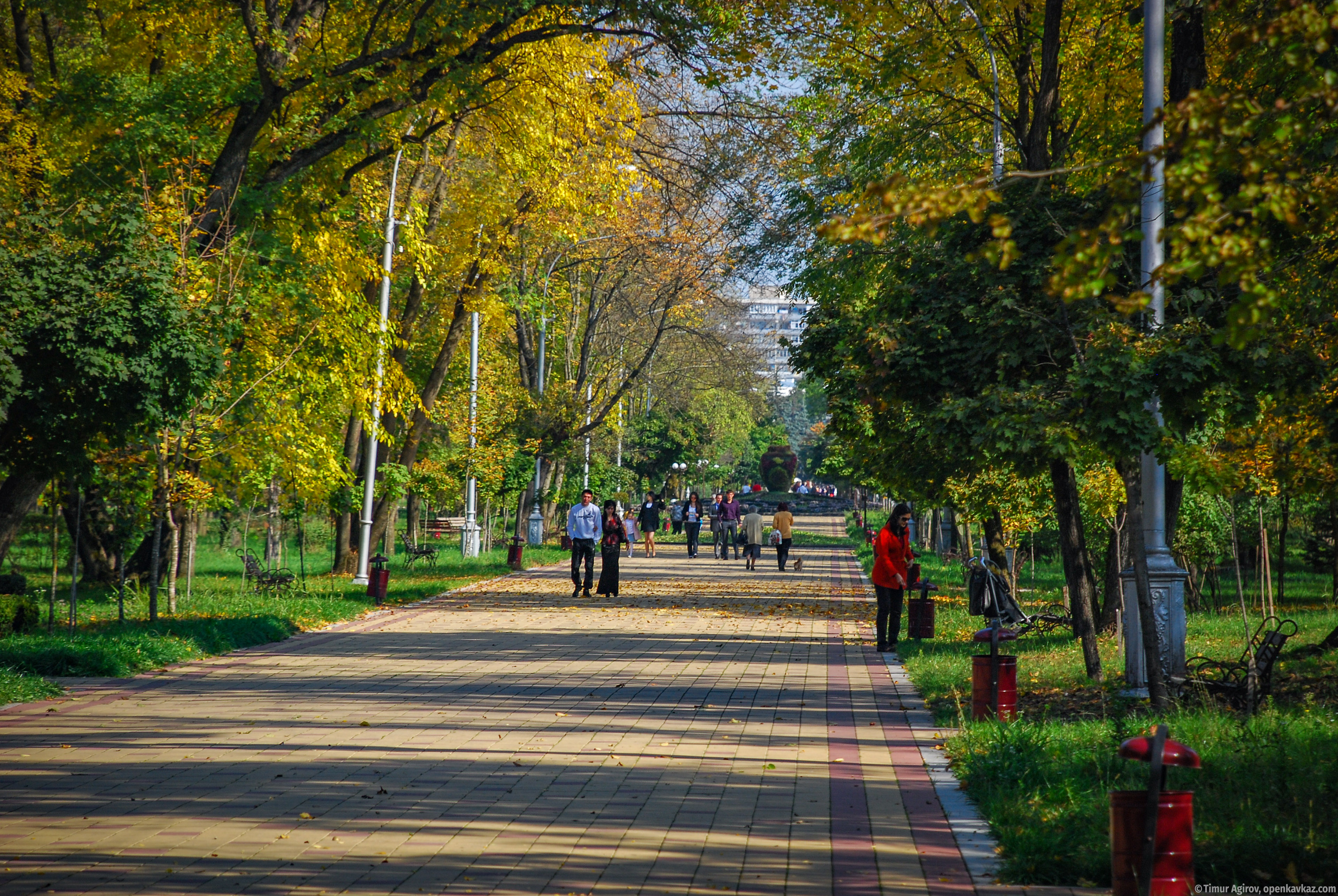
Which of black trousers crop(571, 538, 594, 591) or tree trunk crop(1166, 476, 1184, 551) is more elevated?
tree trunk crop(1166, 476, 1184, 551)

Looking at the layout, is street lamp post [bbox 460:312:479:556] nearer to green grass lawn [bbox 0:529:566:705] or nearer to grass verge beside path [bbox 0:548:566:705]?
green grass lawn [bbox 0:529:566:705]

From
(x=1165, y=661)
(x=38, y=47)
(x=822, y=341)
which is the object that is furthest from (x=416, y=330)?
(x=1165, y=661)

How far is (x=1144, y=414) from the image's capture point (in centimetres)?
919

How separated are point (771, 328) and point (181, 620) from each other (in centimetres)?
11317

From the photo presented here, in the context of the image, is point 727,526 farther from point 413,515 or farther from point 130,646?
point 130,646

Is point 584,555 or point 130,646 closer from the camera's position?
point 130,646

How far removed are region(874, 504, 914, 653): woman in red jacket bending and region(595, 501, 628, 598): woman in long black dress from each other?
8131 mm

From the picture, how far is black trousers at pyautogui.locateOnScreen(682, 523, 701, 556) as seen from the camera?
121 ft

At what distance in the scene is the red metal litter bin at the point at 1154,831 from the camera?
4.61 m

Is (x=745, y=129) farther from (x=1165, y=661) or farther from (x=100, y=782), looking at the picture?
(x=100, y=782)

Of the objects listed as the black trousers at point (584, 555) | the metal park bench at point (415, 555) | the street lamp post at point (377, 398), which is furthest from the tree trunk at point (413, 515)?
the black trousers at point (584, 555)

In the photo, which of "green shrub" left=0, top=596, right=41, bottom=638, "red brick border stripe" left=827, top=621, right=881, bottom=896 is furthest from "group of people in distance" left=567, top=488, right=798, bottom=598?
"red brick border stripe" left=827, top=621, right=881, bottom=896

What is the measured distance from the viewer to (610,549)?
22500 mm

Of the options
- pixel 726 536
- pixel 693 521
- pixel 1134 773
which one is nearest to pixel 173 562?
pixel 1134 773
